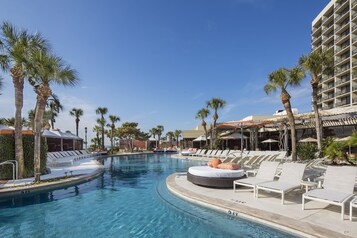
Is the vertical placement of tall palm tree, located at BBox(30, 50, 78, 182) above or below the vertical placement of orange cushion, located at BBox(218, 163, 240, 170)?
above

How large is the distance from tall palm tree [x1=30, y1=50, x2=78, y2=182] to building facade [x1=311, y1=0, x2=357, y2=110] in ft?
121

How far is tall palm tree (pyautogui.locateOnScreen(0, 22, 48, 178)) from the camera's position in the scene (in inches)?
399

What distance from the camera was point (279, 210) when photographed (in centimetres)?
551

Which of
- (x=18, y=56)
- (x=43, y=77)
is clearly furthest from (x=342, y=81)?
(x=18, y=56)

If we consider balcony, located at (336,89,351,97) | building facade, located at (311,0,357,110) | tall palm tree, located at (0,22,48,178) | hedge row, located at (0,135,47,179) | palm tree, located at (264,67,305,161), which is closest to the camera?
tall palm tree, located at (0,22,48,178)

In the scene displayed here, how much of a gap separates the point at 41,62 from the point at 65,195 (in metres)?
5.82

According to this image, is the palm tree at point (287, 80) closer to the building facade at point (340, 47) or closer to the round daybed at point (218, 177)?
the round daybed at point (218, 177)

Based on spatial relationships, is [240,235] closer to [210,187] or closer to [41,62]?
[210,187]

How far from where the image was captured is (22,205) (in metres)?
7.38

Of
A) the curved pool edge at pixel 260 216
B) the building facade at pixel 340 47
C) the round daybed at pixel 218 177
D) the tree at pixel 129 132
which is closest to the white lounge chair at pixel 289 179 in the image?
the curved pool edge at pixel 260 216

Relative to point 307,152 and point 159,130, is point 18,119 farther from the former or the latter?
point 159,130

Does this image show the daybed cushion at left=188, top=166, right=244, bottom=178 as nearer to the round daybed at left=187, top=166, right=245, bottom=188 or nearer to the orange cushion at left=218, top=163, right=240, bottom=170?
the round daybed at left=187, top=166, right=245, bottom=188

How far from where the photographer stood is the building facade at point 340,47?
36.1 meters

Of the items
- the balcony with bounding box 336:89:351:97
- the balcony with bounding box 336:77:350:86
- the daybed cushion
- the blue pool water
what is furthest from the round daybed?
the balcony with bounding box 336:77:350:86
